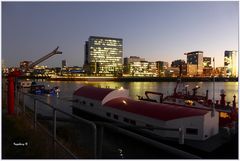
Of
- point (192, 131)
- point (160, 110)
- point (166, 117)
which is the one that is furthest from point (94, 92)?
point (192, 131)

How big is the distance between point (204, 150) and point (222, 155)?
3.43 feet

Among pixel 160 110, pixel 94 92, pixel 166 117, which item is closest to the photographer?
pixel 166 117

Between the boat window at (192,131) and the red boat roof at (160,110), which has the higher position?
the red boat roof at (160,110)

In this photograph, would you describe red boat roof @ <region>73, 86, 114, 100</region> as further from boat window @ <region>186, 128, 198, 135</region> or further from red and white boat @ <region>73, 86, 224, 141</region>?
boat window @ <region>186, 128, 198, 135</region>

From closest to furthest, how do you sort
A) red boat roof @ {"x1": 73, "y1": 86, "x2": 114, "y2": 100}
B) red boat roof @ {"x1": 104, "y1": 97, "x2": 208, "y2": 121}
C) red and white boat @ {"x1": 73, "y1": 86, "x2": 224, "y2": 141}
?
red and white boat @ {"x1": 73, "y1": 86, "x2": 224, "y2": 141} < red boat roof @ {"x1": 104, "y1": 97, "x2": 208, "y2": 121} < red boat roof @ {"x1": 73, "y1": 86, "x2": 114, "y2": 100}

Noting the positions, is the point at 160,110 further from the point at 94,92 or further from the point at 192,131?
the point at 94,92

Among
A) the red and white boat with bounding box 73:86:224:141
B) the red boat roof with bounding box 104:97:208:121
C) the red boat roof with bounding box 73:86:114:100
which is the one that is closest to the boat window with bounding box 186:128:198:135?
the red and white boat with bounding box 73:86:224:141

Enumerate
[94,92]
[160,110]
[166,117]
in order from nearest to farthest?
[166,117] < [160,110] < [94,92]

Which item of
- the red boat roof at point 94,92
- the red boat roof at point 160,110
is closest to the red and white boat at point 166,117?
the red boat roof at point 160,110

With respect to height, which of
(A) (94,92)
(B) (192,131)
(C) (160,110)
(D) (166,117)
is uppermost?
(A) (94,92)

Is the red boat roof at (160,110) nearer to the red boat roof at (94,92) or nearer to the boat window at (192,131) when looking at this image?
the boat window at (192,131)

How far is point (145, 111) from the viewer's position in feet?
57.1

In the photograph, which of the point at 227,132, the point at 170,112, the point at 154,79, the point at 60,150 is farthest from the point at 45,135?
the point at 154,79

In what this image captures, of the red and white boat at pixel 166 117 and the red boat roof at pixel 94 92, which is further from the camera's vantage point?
the red boat roof at pixel 94 92
